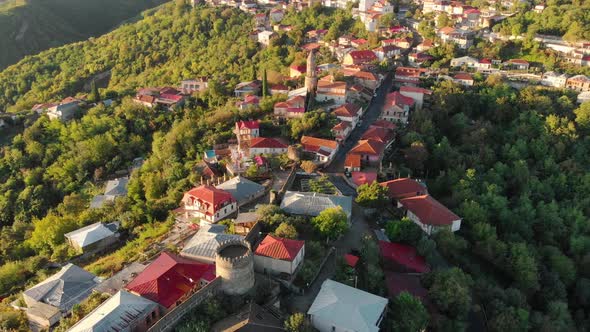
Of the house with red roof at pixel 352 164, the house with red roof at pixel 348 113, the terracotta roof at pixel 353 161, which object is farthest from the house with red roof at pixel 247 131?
the house with red roof at pixel 352 164

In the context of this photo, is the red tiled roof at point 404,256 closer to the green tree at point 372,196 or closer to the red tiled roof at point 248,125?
the green tree at point 372,196

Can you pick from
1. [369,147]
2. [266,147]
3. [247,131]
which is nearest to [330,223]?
[369,147]

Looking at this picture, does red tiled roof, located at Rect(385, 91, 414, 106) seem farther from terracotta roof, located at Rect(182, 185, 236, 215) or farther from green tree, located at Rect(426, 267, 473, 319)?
green tree, located at Rect(426, 267, 473, 319)

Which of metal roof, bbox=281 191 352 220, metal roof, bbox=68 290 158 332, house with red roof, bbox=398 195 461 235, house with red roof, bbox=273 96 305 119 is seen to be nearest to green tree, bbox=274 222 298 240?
metal roof, bbox=281 191 352 220

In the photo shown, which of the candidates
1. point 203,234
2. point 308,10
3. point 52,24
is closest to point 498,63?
point 308,10

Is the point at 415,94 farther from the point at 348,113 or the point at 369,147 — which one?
the point at 369,147

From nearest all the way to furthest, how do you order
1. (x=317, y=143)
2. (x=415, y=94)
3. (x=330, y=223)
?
(x=330, y=223), (x=317, y=143), (x=415, y=94)
